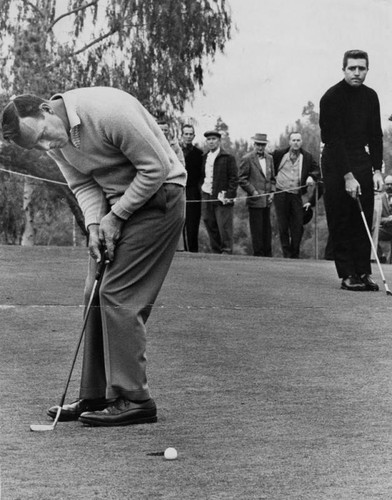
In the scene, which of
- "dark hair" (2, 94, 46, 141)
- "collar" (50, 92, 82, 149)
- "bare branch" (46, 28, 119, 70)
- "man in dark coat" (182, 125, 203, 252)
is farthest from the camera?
"bare branch" (46, 28, 119, 70)

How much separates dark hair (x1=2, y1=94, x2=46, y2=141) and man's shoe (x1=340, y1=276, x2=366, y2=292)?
7.58 metres

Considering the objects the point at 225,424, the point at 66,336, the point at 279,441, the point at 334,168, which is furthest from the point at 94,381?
the point at 334,168

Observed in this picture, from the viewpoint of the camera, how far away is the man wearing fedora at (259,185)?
20703 mm

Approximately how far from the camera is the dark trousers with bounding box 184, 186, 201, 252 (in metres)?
20.9

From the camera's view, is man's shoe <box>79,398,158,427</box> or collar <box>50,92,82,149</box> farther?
man's shoe <box>79,398,158,427</box>

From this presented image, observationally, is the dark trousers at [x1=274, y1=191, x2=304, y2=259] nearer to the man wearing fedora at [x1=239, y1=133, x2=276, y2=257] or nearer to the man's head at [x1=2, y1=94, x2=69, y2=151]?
the man wearing fedora at [x1=239, y1=133, x2=276, y2=257]

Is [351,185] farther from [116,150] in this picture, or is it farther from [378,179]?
[116,150]

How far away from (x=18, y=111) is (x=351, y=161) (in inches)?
294

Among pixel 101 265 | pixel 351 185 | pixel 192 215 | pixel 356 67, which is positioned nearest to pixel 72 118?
pixel 101 265

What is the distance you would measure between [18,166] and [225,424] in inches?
1174

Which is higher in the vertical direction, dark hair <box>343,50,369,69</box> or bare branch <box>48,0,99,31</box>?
bare branch <box>48,0,99,31</box>

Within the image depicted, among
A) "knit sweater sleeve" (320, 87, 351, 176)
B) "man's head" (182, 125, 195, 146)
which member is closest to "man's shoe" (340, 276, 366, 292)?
"knit sweater sleeve" (320, 87, 351, 176)

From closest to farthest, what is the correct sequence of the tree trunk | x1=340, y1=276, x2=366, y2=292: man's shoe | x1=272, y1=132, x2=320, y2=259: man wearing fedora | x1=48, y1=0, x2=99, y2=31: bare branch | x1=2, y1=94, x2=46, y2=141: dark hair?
1. x1=2, y1=94, x2=46, y2=141: dark hair
2. x1=340, y1=276, x2=366, y2=292: man's shoe
3. x1=272, y1=132, x2=320, y2=259: man wearing fedora
4. the tree trunk
5. x1=48, y1=0, x2=99, y2=31: bare branch

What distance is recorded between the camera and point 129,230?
264 inches
